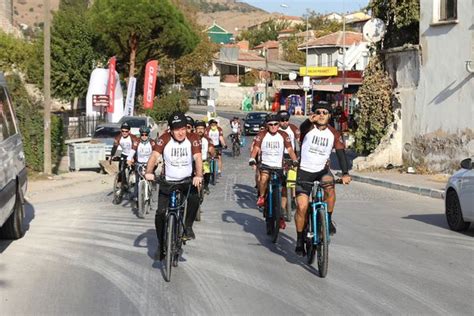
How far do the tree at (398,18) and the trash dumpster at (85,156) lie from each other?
976 cm

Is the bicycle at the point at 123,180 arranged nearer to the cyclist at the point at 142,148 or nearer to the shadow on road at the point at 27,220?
the cyclist at the point at 142,148

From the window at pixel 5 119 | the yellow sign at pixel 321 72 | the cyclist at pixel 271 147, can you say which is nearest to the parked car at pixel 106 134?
the window at pixel 5 119

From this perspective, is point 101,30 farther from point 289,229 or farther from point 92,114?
point 289,229

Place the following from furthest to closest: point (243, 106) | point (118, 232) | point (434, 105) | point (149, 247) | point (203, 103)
Result: point (203, 103)
point (243, 106)
point (434, 105)
point (118, 232)
point (149, 247)

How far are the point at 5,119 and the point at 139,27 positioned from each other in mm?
38307

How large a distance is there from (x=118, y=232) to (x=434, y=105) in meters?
12.1

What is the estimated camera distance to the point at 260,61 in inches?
3693

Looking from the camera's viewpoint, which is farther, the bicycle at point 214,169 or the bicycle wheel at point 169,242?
the bicycle at point 214,169

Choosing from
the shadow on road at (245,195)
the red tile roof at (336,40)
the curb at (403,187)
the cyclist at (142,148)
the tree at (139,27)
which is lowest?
the shadow on road at (245,195)

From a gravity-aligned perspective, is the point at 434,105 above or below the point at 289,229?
above

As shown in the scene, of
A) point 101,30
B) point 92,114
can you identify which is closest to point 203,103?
point 101,30

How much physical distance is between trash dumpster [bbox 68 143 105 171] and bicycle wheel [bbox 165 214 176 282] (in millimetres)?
16340

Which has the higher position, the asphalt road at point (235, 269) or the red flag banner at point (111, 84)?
the red flag banner at point (111, 84)

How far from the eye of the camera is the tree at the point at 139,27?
47.7m
